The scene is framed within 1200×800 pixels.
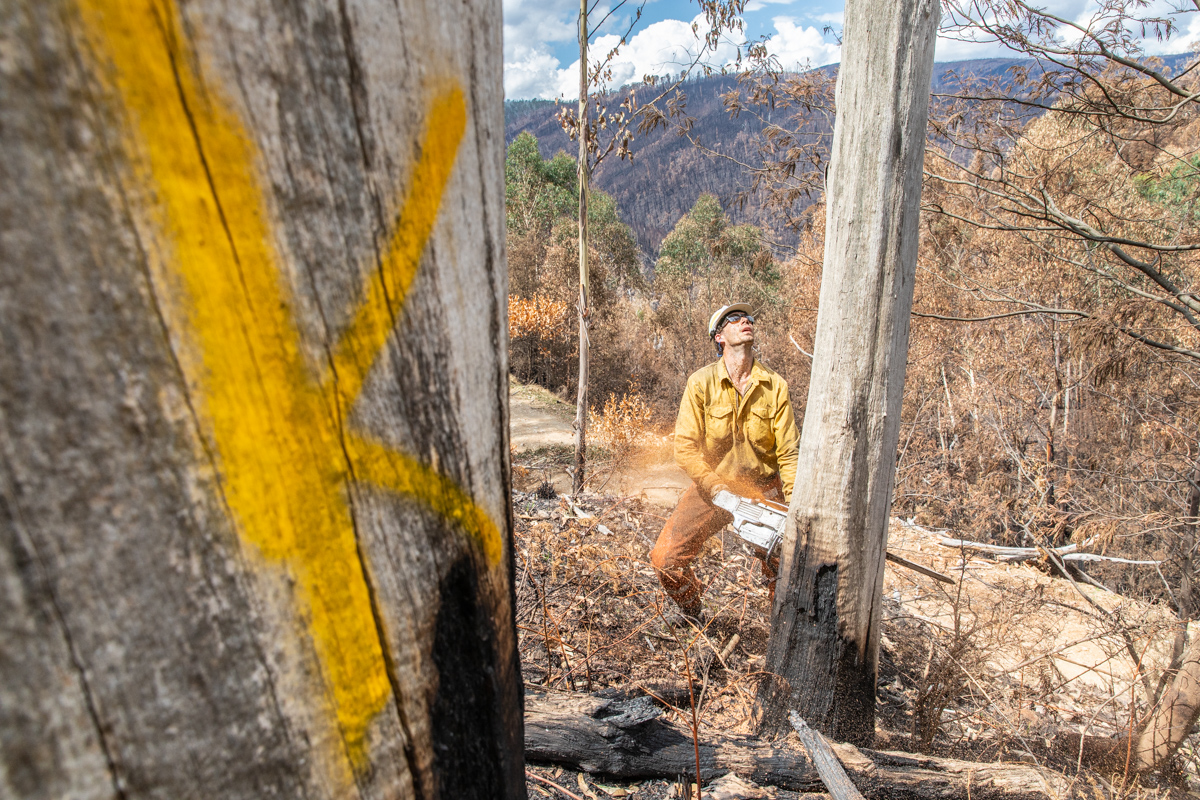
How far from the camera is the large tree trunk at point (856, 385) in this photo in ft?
6.52

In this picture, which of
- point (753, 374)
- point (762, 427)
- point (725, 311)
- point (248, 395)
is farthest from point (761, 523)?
point (248, 395)

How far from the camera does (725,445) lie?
4.24 meters

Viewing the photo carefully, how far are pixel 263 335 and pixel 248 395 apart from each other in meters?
0.04

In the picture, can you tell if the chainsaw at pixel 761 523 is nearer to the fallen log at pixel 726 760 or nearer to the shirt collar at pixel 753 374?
the shirt collar at pixel 753 374

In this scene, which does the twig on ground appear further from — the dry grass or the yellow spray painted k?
the yellow spray painted k

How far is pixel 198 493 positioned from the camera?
379 millimetres

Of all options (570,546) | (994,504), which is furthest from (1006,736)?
(994,504)

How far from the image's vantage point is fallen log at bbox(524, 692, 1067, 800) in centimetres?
181

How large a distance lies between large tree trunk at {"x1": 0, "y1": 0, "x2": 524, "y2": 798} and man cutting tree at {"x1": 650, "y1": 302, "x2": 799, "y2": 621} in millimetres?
3538

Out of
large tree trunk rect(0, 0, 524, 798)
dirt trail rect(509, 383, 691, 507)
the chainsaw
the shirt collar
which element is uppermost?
large tree trunk rect(0, 0, 524, 798)

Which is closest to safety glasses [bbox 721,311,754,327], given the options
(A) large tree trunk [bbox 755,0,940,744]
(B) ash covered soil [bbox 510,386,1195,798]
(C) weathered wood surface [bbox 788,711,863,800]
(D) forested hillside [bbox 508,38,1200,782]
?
(D) forested hillside [bbox 508,38,1200,782]

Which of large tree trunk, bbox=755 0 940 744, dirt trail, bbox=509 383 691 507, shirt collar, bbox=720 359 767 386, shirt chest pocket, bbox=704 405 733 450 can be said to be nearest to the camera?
large tree trunk, bbox=755 0 940 744

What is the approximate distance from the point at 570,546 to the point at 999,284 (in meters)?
8.49

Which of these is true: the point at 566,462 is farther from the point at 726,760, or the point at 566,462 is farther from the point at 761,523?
the point at 726,760
